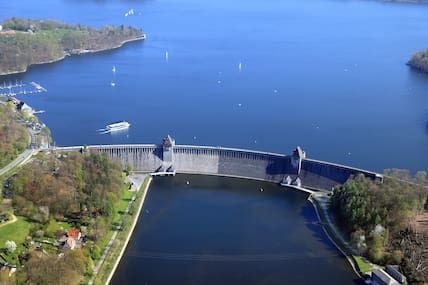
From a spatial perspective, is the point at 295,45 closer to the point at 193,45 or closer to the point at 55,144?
the point at 193,45

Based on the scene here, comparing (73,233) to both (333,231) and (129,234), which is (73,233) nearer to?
(129,234)

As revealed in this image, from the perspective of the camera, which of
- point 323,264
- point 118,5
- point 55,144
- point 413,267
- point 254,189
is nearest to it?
point 413,267

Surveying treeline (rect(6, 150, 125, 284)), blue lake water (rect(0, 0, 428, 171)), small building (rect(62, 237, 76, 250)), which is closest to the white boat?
blue lake water (rect(0, 0, 428, 171))

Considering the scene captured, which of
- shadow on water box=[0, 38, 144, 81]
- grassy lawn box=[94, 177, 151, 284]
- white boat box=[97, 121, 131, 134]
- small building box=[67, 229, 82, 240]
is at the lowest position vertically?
grassy lawn box=[94, 177, 151, 284]

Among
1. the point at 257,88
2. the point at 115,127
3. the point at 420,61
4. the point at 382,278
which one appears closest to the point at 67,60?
the point at 257,88

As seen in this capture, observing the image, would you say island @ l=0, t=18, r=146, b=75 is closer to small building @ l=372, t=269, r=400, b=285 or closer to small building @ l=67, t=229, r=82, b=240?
small building @ l=67, t=229, r=82, b=240

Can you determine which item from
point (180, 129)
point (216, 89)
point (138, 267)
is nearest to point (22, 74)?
point (216, 89)
